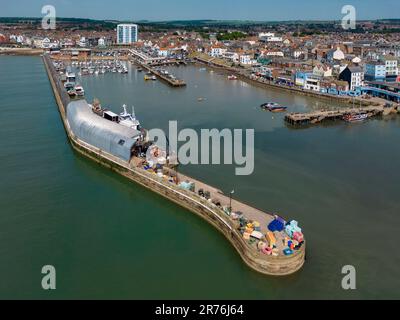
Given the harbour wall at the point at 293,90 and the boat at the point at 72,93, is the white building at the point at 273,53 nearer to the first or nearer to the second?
the harbour wall at the point at 293,90

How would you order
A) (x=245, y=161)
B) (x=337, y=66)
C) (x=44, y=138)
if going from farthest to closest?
(x=337, y=66) < (x=44, y=138) < (x=245, y=161)

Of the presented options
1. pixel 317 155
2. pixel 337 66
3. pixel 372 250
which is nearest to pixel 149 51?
pixel 337 66

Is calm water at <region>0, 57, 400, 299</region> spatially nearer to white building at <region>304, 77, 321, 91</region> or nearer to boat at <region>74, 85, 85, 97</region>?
boat at <region>74, 85, 85, 97</region>

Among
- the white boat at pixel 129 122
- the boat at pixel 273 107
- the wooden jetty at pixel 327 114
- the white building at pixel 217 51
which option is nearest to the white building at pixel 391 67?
the wooden jetty at pixel 327 114

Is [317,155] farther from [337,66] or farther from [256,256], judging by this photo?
[337,66]

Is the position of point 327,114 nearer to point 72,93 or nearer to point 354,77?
point 354,77

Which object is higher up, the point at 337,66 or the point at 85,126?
the point at 337,66

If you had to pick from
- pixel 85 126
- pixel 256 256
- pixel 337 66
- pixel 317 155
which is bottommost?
pixel 256 256
